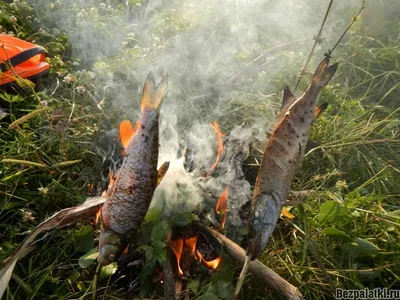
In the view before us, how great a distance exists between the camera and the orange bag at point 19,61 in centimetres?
324

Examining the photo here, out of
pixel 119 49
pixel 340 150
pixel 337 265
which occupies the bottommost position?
pixel 337 265

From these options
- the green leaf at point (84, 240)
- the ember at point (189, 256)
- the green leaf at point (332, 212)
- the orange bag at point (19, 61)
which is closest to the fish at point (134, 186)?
the green leaf at point (84, 240)

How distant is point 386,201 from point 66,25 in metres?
4.73

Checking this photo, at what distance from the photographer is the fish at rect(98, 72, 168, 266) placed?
2.37m

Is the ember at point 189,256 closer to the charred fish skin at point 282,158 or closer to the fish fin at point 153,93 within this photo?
the charred fish skin at point 282,158

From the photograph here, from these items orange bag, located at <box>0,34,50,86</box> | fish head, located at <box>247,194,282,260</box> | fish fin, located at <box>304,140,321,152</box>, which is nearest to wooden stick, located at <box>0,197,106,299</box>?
fish head, located at <box>247,194,282,260</box>

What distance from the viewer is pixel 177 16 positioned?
5070mm

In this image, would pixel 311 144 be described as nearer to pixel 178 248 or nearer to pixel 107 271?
pixel 178 248

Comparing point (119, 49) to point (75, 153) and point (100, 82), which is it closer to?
point (100, 82)

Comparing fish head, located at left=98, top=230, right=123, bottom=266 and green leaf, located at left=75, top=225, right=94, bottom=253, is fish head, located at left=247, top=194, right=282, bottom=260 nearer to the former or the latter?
fish head, located at left=98, top=230, right=123, bottom=266

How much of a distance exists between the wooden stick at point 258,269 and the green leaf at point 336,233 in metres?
0.62

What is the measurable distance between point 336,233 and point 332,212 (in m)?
0.17

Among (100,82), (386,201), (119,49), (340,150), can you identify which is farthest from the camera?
(119,49)

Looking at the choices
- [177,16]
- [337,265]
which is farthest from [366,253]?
[177,16]
